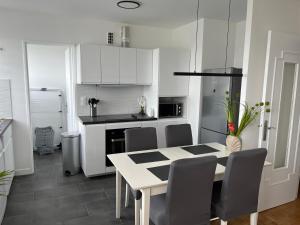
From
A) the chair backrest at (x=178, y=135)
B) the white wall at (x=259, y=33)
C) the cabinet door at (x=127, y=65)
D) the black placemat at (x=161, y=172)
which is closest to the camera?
the black placemat at (x=161, y=172)

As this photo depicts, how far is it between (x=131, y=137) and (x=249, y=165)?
4.40ft

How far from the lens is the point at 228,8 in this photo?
126 inches

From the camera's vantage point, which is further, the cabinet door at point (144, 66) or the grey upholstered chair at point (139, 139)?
the cabinet door at point (144, 66)

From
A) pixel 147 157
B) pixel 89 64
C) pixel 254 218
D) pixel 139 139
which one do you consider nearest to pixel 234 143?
pixel 254 218

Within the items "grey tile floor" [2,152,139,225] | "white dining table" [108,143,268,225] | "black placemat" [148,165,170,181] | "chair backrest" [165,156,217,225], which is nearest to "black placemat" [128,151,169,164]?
"white dining table" [108,143,268,225]

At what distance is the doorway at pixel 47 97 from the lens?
4766 mm

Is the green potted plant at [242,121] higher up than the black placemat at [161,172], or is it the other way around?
the green potted plant at [242,121]

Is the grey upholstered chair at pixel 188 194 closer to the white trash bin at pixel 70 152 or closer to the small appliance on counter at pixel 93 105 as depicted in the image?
the white trash bin at pixel 70 152

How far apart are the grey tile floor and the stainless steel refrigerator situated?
1624mm

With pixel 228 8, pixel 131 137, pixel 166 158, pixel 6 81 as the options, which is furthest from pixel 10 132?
pixel 228 8

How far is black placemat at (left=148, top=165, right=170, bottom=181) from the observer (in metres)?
1.93

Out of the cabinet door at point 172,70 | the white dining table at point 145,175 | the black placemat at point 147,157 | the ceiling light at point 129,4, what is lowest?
the white dining table at point 145,175

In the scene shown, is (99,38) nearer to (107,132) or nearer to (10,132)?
(107,132)

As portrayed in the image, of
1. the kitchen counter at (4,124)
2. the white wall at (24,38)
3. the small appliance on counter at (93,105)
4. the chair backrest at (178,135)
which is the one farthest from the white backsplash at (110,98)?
the chair backrest at (178,135)
